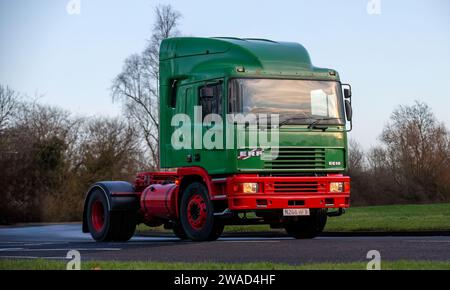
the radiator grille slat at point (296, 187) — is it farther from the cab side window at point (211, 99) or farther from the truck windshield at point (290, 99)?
the cab side window at point (211, 99)

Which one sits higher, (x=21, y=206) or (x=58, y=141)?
(x=58, y=141)

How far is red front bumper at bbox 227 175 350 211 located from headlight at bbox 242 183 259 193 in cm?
6

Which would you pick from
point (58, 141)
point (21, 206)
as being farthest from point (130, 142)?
point (21, 206)

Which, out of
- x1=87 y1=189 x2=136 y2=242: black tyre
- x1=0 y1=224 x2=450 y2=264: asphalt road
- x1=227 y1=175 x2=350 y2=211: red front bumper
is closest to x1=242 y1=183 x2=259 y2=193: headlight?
x1=227 y1=175 x2=350 y2=211: red front bumper

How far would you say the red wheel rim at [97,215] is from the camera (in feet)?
72.1

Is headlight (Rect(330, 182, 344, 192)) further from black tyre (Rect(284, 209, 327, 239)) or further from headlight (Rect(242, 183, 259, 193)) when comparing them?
headlight (Rect(242, 183, 259, 193))

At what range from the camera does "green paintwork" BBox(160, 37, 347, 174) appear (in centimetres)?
1800

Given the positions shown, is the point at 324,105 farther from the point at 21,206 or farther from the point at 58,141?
the point at 58,141

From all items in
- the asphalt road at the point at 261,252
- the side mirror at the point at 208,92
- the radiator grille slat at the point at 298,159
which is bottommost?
the asphalt road at the point at 261,252

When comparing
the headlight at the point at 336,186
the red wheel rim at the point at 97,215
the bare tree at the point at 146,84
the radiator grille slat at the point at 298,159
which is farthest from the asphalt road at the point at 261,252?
the bare tree at the point at 146,84

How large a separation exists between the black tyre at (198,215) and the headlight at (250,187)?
86cm

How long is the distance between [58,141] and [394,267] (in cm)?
3918
